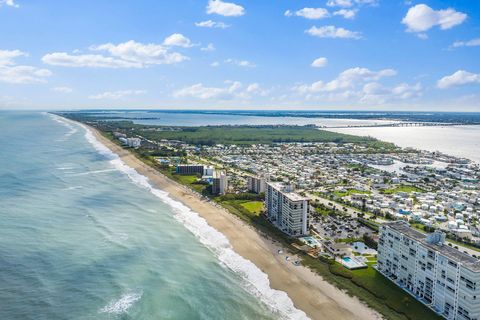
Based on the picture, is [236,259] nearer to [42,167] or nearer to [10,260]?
[10,260]

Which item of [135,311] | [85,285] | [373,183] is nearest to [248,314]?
[135,311]

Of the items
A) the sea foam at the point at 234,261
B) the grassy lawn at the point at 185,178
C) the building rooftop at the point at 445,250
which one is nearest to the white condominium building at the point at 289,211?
the sea foam at the point at 234,261

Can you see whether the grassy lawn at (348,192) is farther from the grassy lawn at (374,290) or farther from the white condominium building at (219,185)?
the grassy lawn at (374,290)

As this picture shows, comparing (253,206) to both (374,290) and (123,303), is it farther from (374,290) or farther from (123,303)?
(123,303)

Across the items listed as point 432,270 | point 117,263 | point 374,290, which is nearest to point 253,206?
point 117,263

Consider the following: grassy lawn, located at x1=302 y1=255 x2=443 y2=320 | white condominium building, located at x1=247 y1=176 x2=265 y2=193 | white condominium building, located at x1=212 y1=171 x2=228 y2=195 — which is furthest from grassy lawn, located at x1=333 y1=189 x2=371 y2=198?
grassy lawn, located at x1=302 y1=255 x2=443 y2=320
